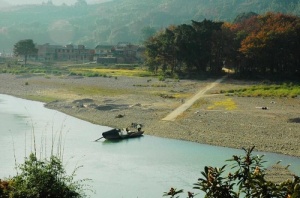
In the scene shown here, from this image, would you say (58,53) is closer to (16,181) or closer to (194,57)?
(194,57)

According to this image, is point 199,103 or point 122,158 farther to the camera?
point 199,103

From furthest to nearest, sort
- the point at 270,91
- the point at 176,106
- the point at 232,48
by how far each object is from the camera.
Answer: the point at 232,48, the point at 270,91, the point at 176,106

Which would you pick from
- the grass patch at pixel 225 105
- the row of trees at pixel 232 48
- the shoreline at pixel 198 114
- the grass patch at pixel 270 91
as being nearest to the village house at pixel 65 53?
the row of trees at pixel 232 48

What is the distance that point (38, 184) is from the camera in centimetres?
1403

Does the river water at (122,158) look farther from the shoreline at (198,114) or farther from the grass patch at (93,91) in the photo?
the grass patch at (93,91)

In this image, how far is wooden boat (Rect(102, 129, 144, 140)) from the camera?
34.2 m

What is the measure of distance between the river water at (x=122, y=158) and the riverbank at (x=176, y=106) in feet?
6.44

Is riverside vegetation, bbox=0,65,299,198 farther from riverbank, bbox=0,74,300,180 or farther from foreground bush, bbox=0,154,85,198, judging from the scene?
riverbank, bbox=0,74,300,180

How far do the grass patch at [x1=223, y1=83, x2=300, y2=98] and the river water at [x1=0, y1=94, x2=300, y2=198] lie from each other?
2401 centimetres

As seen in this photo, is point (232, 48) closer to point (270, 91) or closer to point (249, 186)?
point (270, 91)

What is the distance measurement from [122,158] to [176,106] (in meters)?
19.3

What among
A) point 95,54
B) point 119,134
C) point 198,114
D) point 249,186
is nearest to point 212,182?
point 249,186

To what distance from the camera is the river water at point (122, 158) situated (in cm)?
2347

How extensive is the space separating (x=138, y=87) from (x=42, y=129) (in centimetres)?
3001
